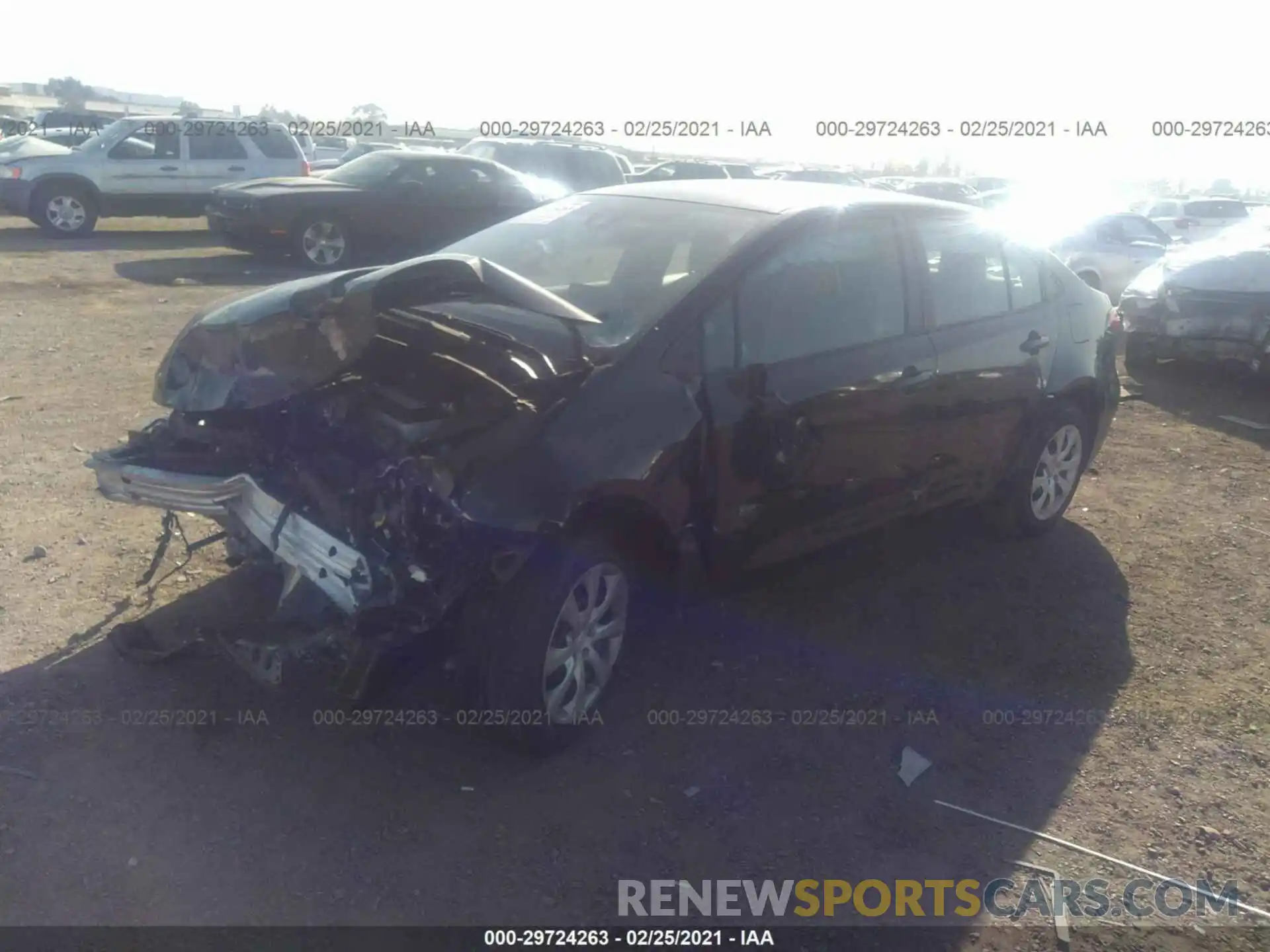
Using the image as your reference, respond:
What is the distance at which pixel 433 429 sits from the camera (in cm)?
332

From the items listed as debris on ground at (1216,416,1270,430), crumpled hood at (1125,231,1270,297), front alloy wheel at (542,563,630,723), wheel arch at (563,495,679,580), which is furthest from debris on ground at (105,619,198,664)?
crumpled hood at (1125,231,1270,297)

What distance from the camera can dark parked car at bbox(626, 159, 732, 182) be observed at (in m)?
21.2

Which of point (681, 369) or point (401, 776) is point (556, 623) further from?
point (681, 369)

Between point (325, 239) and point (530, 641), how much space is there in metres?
12.0

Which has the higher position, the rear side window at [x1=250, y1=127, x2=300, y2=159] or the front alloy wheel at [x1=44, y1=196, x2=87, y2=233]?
the rear side window at [x1=250, y1=127, x2=300, y2=159]

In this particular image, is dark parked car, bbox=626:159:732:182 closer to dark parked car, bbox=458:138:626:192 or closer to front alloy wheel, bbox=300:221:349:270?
dark parked car, bbox=458:138:626:192

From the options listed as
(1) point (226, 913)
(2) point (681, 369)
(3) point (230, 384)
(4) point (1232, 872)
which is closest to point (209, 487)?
(3) point (230, 384)

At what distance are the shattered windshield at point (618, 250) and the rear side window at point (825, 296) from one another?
0.65 feet

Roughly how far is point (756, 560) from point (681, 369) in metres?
0.81

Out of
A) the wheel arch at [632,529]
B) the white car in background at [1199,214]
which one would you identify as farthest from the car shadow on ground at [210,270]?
the white car in background at [1199,214]

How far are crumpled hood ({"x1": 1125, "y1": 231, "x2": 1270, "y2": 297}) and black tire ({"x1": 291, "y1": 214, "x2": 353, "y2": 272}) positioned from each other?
937 centimetres

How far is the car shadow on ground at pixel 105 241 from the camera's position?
15055 mm

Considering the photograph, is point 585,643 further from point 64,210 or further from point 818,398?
point 64,210

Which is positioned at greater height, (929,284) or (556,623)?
(929,284)
